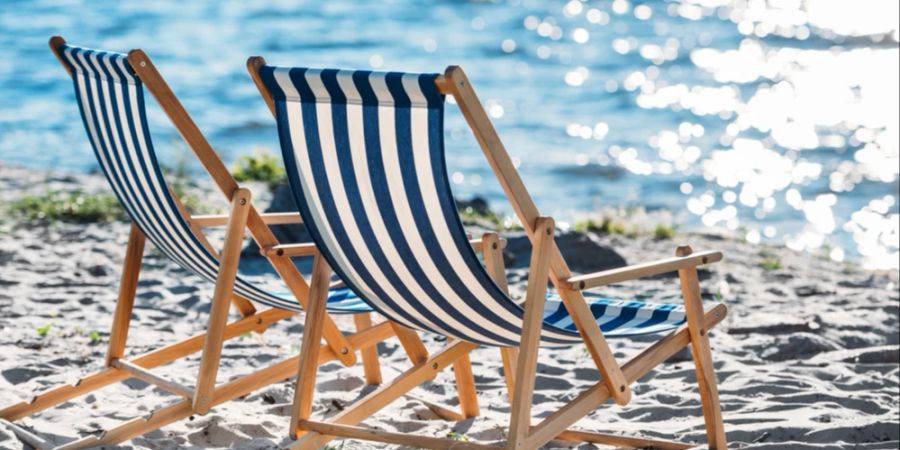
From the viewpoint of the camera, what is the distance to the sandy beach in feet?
12.2

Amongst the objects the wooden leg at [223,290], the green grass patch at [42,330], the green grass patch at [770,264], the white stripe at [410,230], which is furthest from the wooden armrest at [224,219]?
the green grass patch at [770,264]

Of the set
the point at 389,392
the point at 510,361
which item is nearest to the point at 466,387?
the point at 510,361

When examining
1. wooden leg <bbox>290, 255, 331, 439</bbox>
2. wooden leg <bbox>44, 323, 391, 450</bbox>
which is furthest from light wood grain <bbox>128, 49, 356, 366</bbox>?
wooden leg <bbox>44, 323, 391, 450</bbox>

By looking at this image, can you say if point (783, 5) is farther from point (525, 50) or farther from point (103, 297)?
point (103, 297)

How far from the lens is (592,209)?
10594mm

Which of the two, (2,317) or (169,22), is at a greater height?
(169,22)

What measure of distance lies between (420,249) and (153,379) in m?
1.10

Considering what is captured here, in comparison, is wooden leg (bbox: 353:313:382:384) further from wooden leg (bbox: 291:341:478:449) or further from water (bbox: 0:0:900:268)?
water (bbox: 0:0:900:268)

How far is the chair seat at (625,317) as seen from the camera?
3115 mm

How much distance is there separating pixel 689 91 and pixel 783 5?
573cm

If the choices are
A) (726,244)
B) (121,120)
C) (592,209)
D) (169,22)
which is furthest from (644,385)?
(169,22)

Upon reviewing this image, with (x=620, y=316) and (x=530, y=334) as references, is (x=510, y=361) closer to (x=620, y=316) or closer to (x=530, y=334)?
(x=620, y=316)

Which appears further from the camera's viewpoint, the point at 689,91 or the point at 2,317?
the point at 689,91

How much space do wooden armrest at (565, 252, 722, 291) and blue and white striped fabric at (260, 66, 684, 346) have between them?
134mm
